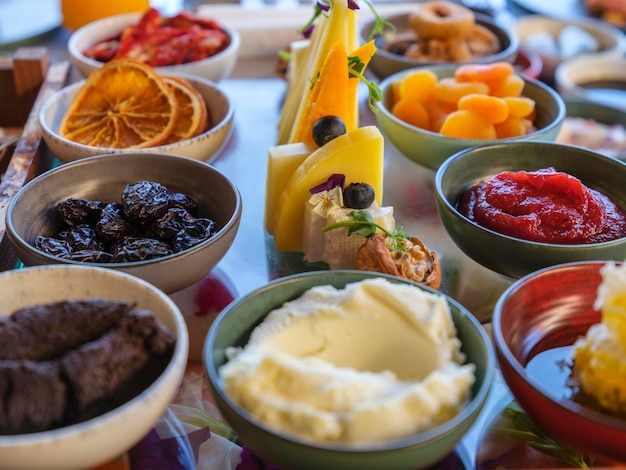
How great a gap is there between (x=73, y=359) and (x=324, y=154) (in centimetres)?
64

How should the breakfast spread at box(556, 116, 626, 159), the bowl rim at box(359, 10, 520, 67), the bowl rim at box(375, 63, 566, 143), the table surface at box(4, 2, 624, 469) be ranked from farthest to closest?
the breakfast spread at box(556, 116, 626, 159), the bowl rim at box(359, 10, 520, 67), the bowl rim at box(375, 63, 566, 143), the table surface at box(4, 2, 624, 469)

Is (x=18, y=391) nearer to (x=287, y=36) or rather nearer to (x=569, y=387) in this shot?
(x=569, y=387)

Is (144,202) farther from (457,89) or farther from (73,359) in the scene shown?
(457,89)

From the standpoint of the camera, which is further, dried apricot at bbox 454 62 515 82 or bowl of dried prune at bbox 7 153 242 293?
dried apricot at bbox 454 62 515 82

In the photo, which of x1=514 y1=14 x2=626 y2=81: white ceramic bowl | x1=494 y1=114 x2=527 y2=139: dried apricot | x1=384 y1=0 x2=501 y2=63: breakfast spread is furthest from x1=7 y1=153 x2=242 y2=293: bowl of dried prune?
x1=514 y1=14 x2=626 y2=81: white ceramic bowl

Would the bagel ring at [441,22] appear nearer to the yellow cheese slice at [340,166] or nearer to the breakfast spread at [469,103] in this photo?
the breakfast spread at [469,103]

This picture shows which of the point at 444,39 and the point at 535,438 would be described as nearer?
the point at 535,438

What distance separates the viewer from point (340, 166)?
136cm

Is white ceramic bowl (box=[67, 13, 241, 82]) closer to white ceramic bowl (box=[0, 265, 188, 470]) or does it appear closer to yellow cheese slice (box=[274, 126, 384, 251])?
yellow cheese slice (box=[274, 126, 384, 251])

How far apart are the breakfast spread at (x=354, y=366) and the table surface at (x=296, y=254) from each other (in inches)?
8.5

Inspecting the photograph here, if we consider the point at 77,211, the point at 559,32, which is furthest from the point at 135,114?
the point at 559,32

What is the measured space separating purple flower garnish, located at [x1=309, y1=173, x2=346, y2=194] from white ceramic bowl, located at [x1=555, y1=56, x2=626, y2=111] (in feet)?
4.81

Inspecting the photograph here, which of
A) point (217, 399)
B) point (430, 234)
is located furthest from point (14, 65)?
point (217, 399)

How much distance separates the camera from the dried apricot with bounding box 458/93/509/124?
1.66 metres
